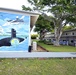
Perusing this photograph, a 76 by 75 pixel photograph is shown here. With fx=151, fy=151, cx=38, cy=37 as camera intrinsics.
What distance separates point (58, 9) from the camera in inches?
1016

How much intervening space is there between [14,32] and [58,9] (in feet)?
44.9

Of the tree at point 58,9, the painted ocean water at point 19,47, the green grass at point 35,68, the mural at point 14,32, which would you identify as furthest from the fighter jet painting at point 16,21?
the tree at point 58,9

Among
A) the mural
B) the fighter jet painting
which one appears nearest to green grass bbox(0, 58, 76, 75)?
the mural

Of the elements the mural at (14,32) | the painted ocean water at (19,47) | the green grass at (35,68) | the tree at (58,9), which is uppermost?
the tree at (58,9)

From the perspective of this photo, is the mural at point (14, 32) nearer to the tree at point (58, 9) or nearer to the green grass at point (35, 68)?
the green grass at point (35, 68)

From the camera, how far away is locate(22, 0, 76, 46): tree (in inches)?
1019

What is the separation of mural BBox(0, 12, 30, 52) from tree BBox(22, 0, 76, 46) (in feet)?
41.1

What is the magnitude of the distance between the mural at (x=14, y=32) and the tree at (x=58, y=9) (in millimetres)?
12534

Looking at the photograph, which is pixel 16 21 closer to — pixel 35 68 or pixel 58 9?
pixel 35 68

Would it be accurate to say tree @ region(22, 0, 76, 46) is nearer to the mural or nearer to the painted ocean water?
the mural

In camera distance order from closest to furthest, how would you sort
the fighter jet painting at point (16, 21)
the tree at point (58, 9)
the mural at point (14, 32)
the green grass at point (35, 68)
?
1. the green grass at point (35, 68)
2. the mural at point (14, 32)
3. the fighter jet painting at point (16, 21)
4. the tree at point (58, 9)

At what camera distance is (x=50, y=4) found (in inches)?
1113

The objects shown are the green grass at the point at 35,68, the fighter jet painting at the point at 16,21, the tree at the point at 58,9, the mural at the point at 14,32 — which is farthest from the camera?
the tree at the point at 58,9

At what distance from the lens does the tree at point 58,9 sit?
25.9 m
